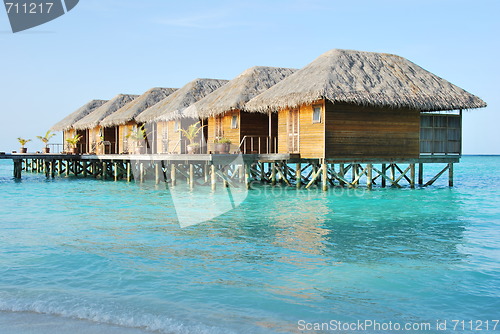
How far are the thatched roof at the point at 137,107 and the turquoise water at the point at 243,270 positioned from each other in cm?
1527

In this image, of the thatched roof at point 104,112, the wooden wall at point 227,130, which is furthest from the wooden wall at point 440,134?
the thatched roof at point 104,112

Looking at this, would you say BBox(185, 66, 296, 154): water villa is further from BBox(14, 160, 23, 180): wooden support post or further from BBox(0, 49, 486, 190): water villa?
BBox(14, 160, 23, 180): wooden support post

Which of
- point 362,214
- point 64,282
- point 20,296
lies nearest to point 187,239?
point 64,282

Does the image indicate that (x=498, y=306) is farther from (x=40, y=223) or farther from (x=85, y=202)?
(x=85, y=202)

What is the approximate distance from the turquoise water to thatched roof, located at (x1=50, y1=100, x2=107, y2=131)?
25.3m

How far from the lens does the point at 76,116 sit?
1556 inches

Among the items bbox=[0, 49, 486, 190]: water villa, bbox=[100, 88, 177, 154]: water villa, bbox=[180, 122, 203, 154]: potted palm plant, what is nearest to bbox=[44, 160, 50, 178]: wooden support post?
bbox=[100, 88, 177, 154]: water villa

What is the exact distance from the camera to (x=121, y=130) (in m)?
32.5

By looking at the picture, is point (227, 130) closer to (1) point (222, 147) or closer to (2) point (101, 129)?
(1) point (222, 147)

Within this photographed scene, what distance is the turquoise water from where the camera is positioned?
6.04 m

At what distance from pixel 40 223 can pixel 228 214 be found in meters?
4.61

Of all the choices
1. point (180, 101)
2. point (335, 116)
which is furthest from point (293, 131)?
point (180, 101)

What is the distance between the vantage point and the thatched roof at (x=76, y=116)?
129 feet

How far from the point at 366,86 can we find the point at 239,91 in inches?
216
